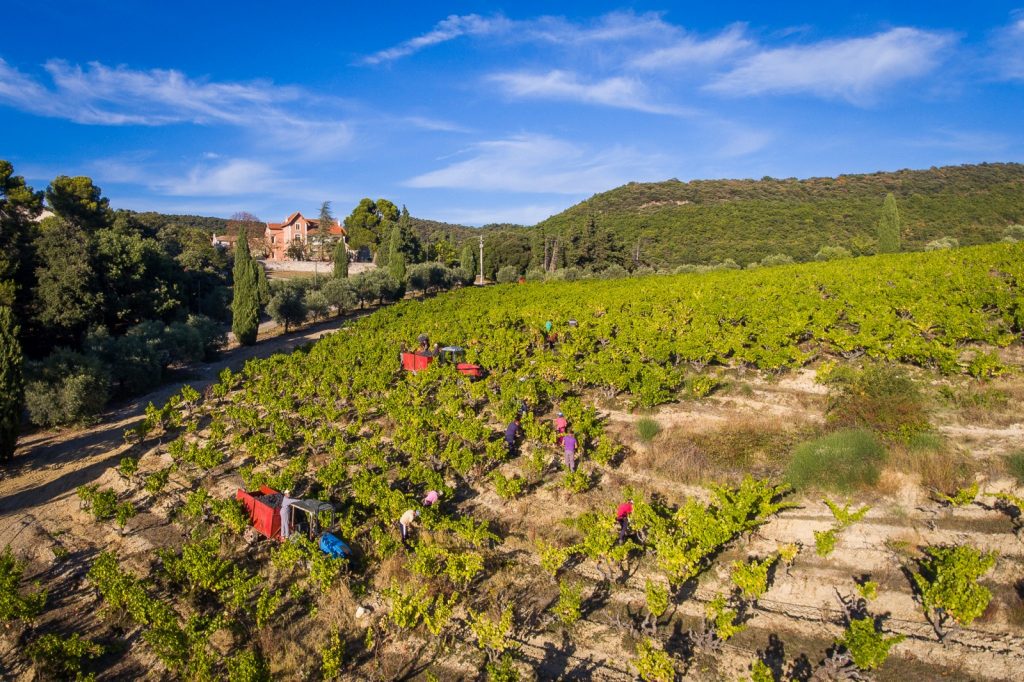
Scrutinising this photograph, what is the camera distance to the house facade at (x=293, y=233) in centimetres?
7425

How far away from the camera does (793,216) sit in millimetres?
65812

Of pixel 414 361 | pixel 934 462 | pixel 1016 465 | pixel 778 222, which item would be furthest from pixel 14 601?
pixel 778 222

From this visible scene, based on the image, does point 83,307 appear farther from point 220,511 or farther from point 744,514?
point 744,514

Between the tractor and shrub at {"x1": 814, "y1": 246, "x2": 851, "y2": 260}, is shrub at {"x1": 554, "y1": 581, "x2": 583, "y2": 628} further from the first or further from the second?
shrub at {"x1": 814, "y1": 246, "x2": 851, "y2": 260}

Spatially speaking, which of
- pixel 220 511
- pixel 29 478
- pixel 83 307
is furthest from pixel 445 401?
pixel 83 307

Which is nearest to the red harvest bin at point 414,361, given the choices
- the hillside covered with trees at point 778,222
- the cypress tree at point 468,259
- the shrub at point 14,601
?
the shrub at point 14,601

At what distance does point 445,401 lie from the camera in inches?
543

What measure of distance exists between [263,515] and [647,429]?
7791 mm

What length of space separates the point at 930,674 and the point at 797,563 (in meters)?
2.02

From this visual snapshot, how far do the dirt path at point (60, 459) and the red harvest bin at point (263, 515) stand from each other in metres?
4.28

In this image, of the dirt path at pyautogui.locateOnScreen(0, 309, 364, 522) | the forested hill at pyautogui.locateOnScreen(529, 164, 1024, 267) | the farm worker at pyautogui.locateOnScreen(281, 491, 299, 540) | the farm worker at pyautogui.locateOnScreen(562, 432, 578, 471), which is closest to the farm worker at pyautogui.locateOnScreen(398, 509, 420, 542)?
the farm worker at pyautogui.locateOnScreen(281, 491, 299, 540)

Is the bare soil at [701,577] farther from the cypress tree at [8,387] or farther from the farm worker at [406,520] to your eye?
the cypress tree at [8,387]

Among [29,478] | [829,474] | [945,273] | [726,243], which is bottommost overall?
[29,478]

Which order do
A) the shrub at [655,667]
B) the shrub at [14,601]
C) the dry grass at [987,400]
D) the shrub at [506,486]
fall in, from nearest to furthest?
the shrub at [655,667]
the shrub at [14,601]
the shrub at [506,486]
the dry grass at [987,400]
